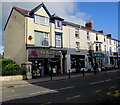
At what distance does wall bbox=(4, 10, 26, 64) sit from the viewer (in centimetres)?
1916

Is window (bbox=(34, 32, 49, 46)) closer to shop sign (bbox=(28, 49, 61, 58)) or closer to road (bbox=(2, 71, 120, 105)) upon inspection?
shop sign (bbox=(28, 49, 61, 58))

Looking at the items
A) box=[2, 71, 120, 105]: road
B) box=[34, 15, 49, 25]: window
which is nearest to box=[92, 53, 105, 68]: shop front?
box=[34, 15, 49, 25]: window

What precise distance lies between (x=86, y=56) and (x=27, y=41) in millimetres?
13824

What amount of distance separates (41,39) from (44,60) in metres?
3.23

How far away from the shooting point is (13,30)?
21.5 m

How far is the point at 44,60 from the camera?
824 inches

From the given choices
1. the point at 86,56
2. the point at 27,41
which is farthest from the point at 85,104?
the point at 86,56

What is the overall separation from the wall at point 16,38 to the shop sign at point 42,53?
1.00 metres

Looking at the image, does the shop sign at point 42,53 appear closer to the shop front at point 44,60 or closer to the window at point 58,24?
the shop front at point 44,60

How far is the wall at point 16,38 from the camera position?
19.2 metres

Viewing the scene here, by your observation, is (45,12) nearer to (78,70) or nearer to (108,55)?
(78,70)

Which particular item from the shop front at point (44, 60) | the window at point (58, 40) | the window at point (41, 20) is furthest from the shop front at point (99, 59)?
the window at point (41, 20)

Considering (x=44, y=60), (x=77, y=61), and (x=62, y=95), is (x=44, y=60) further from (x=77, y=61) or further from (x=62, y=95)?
(x=62, y=95)

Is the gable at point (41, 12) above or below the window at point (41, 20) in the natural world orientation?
above
